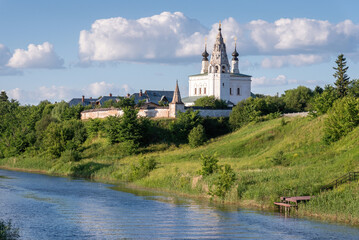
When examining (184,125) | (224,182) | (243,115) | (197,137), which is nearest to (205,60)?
(243,115)

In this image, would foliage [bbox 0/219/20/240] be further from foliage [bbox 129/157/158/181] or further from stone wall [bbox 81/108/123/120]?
stone wall [bbox 81/108/123/120]

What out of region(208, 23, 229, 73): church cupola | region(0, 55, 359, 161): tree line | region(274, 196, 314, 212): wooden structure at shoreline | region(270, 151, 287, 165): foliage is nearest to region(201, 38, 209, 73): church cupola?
region(208, 23, 229, 73): church cupola

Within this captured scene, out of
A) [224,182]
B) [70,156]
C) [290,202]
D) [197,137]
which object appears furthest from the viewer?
[197,137]

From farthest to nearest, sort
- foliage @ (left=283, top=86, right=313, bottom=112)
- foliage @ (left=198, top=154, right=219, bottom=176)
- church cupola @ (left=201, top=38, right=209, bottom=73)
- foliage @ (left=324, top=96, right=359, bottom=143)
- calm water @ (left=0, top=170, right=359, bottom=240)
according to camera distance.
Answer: church cupola @ (left=201, top=38, right=209, bottom=73) → foliage @ (left=283, top=86, right=313, bottom=112) → foliage @ (left=324, top=96, right=359, bottom=143) → foliage @ (left=198, top=154, right=219, bottom=176) → calm water @ (left=0, top=170, right=359, bottom=240)

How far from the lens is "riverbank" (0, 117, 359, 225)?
131 feet

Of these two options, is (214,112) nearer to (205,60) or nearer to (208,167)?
(205,60)

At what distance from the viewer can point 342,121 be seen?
5947 centimetres

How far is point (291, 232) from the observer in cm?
3228

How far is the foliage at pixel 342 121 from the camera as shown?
58562 mm

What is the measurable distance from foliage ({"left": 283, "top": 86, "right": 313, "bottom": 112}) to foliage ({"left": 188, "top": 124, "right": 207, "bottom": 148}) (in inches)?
1109

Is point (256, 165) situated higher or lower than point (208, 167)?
higher

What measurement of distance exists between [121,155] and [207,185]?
32528mm

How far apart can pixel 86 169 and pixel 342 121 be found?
1214 inches

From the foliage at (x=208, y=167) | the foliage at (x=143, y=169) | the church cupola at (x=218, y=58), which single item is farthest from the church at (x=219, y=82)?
the foliage at (x=208, y=167)
